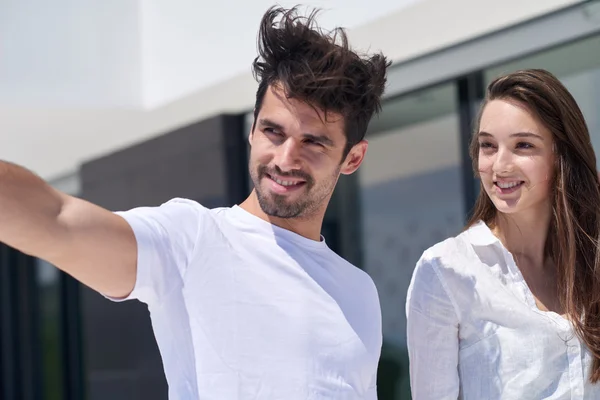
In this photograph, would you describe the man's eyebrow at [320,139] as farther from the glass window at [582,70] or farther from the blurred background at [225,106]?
the glass window at [582,70]

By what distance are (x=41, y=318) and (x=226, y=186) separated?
15.3 feet

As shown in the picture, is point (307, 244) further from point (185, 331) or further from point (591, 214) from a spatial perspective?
point (591, 214)

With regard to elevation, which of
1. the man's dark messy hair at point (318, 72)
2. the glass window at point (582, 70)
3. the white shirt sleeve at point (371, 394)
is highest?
the glass window at point (582, 70)

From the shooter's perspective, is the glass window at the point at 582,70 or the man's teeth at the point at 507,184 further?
the glass window at the point at 582,70

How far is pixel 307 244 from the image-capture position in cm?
232

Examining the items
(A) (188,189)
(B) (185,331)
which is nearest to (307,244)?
(B) (185,331)

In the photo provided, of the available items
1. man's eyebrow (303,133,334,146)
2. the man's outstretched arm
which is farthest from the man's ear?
the man's outstretched arm

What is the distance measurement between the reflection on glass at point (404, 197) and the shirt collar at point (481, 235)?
2165mm

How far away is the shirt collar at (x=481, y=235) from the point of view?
2.67 meters

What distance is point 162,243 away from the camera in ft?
6.54

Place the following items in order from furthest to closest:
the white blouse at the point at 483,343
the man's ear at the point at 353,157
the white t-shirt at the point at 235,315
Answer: the white blouse at the point at 483,343 < the man's ear at the point at 353,157 < the white t-shirt at the point at 235,315

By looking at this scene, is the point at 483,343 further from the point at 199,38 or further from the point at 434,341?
the point at 199,38

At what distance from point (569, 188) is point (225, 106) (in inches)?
147

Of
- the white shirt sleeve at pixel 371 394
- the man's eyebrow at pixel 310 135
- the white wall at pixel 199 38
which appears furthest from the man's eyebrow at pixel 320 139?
the white wall at pixel 199 38
